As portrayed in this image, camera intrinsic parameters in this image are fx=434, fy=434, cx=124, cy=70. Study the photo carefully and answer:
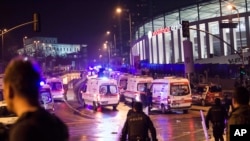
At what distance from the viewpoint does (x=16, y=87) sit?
2.74 m

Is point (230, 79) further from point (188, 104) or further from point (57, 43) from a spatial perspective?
point (57, 43)

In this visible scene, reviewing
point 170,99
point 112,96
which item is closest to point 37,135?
point 170,99

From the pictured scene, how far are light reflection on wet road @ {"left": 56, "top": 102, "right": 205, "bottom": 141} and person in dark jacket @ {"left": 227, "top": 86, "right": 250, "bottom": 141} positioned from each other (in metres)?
11.3

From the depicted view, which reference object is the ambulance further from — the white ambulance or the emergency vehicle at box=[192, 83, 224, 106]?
the white ambulance

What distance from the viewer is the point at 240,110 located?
5000 millimetres

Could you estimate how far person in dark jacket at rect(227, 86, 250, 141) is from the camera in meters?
4.82

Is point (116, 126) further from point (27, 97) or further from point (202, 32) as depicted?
point (202, 32)

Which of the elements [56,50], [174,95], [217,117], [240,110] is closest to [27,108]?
[240,110]

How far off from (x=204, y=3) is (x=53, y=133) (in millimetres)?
74810

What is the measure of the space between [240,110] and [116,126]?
16.9m

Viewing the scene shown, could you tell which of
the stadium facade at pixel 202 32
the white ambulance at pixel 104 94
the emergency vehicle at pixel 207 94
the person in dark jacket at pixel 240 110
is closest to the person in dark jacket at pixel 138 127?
the person in dark jacket at pixel 240 110

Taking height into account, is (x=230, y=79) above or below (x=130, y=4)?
below

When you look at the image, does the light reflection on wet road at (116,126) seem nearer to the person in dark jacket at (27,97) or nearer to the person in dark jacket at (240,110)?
the person in dark jacket at (240,110)

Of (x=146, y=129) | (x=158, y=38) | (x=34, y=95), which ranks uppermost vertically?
(x=158, y=38)
